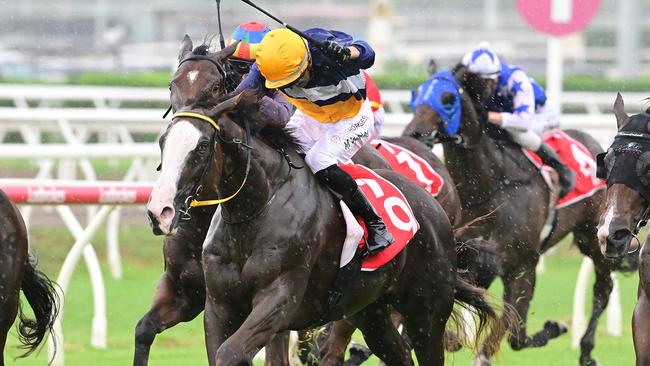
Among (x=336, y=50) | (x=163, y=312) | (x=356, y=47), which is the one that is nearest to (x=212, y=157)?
(x=336, y=50)

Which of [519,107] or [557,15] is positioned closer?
[519,107]

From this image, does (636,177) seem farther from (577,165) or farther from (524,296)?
(577,165)

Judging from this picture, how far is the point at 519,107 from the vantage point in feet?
25.7

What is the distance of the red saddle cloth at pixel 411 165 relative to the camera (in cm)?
692

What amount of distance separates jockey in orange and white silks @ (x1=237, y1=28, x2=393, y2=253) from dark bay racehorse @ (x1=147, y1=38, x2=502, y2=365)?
0.10 metres

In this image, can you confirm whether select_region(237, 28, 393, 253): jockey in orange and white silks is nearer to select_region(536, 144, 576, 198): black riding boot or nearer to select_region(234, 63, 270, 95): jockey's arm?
select_region(234, 63, 270, 95): jockey's arm

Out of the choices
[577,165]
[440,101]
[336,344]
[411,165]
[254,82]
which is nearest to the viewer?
[254,82]

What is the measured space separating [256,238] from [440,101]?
309 centimetres

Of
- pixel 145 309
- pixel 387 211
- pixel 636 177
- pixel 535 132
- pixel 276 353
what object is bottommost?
pixel 145 309

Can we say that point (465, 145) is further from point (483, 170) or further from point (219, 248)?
point (219, 248)

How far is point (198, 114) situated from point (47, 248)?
22.2 ft

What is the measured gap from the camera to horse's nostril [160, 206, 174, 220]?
4273mm

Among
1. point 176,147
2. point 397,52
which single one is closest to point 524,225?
point 176,147

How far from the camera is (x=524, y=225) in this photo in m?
7.69
